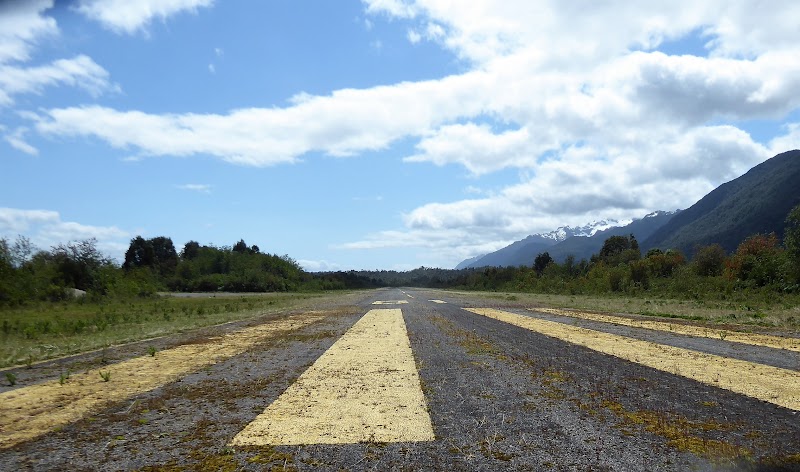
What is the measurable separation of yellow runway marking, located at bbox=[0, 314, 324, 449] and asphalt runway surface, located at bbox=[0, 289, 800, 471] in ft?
0.11

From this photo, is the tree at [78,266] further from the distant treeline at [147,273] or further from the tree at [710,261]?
the tree at [710,261]

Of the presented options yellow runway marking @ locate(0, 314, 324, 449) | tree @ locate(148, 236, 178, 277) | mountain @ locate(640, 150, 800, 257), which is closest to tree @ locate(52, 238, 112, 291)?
yellow runway marking @ locate(0, 314, 324, 449)

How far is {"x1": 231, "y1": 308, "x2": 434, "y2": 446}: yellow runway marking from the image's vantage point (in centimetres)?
440

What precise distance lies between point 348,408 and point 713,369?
5745mm

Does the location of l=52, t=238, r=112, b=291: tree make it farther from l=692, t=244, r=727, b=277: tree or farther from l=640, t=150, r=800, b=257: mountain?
l=640, t=150, r=800, b=257: mountain

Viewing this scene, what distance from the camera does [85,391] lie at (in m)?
6.61

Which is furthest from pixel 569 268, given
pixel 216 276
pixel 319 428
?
pixel 319 428

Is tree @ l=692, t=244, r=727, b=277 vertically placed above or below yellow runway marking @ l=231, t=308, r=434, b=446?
above

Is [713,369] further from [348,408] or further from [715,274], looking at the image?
[715,274]

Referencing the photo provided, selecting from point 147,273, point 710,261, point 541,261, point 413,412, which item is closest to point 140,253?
point 147,273

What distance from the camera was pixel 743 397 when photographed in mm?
5602

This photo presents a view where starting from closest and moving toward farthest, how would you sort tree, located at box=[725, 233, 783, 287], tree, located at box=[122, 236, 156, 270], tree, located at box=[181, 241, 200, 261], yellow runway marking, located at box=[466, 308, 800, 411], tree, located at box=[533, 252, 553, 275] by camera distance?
yellow runway marking, located at box=[466, 308, 800, 411], tree, located at box=[725, 233, 783, 287], tree, located at box=[533, 252, 553, 275], tree, located at box=[122, 236, 156, 270], tree, located at box=[181, 241, 200, 261]

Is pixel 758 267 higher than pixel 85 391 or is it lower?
higher

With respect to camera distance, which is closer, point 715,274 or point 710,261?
point 715,274
